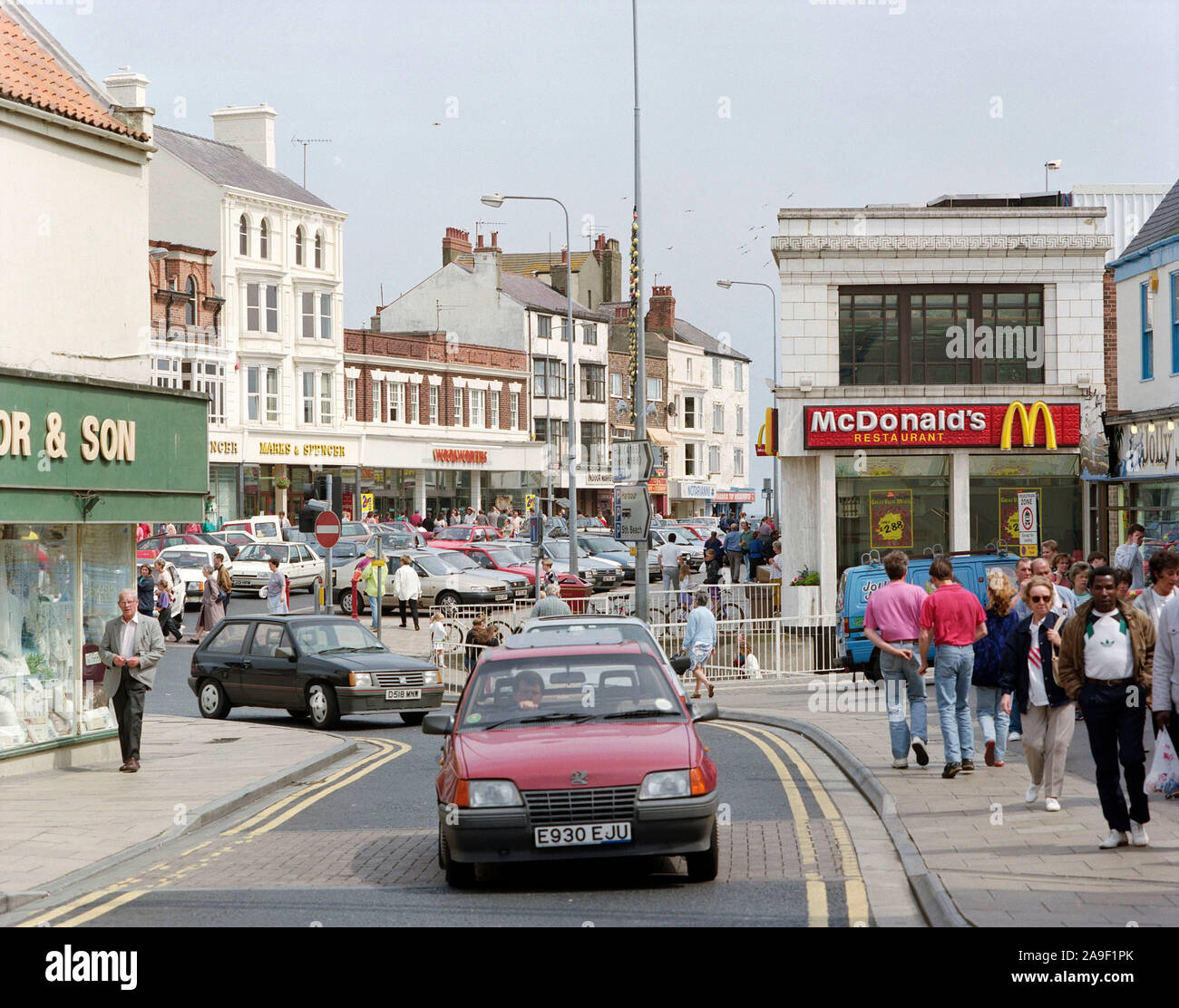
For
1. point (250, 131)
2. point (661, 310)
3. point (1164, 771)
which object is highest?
point (250, 131)

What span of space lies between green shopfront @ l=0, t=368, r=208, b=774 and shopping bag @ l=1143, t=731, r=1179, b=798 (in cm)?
1035

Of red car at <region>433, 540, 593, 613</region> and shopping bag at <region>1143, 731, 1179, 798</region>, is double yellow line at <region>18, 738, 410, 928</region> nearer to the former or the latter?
shopping bag at <region>1143, 731, 1179, 798</region>

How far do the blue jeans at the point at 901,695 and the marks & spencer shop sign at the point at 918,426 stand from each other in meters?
18.5

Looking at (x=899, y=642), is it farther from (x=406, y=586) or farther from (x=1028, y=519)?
(x=406, y=586)

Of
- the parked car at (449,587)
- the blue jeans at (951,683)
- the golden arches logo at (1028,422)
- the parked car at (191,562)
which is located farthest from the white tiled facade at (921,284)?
the blue jeans at (951,683)

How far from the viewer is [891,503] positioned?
1266 inches

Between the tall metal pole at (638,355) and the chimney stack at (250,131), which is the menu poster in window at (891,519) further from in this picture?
the chimney stack at (250,131)

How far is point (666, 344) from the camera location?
9138 cm

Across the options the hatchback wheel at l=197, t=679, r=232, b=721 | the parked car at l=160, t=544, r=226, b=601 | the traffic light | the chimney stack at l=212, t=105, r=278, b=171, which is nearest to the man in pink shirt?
the hatchback wheel at l=197, t=679, r=232, b=721

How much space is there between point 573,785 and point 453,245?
76337mm

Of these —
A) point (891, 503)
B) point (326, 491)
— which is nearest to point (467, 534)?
point (891, 503)

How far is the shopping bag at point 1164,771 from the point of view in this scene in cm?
1091

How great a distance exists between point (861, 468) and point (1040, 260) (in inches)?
231
